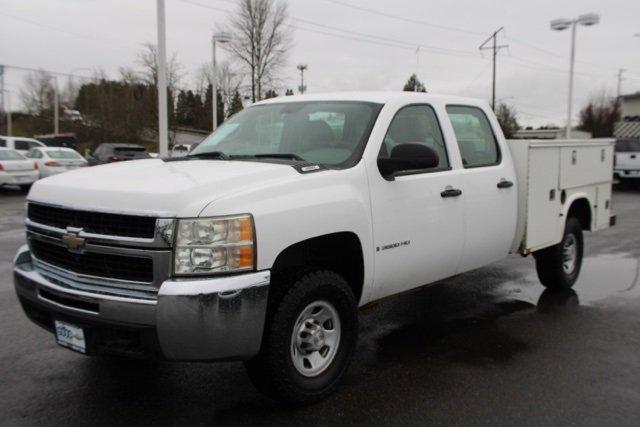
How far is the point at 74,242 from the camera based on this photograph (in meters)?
3.44

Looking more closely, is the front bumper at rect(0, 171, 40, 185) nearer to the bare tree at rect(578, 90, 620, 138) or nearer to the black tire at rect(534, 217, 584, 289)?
the black tire at rect(534, 217, 584, 289)

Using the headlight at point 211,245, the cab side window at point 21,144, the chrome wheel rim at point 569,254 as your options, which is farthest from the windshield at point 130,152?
the headlight at point 211,245

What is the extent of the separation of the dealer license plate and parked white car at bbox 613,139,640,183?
2257 cm

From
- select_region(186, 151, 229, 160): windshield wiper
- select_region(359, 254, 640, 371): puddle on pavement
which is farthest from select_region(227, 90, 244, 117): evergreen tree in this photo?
select_region(186, 151, 229, 160): windshield wiper

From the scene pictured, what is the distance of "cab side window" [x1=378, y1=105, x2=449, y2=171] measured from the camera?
449cm

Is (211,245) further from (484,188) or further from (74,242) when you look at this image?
(484,188)

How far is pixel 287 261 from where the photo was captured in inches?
147

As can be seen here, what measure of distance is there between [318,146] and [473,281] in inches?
147

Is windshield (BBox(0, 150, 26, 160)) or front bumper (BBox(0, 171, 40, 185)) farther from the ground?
windshield (BBox(0, 150, 26, 160))

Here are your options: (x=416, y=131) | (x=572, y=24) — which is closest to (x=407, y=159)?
(x=416, y=131)

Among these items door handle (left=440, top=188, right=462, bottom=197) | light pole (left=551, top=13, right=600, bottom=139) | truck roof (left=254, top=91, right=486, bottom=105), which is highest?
light pole (left=551, top=13, right=600, bottom=139)

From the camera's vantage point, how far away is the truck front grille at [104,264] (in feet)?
10.7

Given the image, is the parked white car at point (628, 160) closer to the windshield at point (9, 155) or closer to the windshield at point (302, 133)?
the windshield at point (9, 155)

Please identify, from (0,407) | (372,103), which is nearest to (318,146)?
(372,103)
